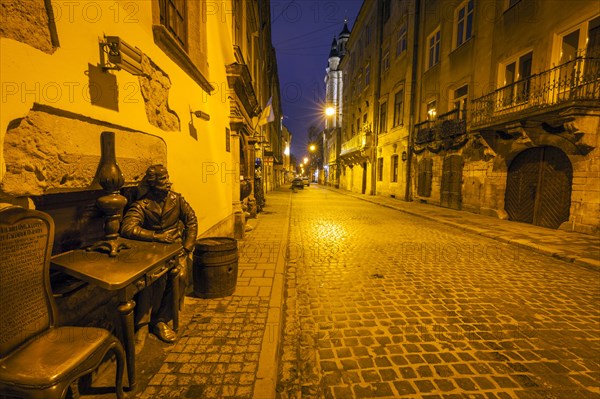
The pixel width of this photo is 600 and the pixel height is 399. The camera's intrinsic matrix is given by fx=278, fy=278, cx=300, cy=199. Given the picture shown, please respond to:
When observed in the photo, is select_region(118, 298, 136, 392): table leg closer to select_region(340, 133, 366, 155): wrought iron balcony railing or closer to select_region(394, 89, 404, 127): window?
select_region(394, 89, 404, 127): window

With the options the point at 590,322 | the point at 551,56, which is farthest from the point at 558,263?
the point at 551,56

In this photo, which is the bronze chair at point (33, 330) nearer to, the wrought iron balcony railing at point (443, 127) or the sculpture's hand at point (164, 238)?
the sculpture's hand at point (164, 238)

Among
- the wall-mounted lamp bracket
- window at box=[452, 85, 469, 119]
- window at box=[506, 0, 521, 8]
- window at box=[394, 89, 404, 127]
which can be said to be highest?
window at box=[506, 0, 521, 8]

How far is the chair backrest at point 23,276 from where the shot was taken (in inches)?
63.2

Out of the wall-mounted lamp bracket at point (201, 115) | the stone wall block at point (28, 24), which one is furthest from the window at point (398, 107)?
the stone wall block at point (28, 24)

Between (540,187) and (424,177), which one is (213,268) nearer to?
(540,187)

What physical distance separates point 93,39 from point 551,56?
13445mm

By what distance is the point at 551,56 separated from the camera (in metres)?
A: 9.80

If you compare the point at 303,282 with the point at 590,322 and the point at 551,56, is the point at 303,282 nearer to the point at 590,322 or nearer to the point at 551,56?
the point at 590,322

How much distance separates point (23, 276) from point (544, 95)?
45.5ft

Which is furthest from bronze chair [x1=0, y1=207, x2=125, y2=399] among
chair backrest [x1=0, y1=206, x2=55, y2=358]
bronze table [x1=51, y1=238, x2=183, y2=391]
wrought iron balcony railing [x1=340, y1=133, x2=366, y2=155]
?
wrought iron balcony railing [x1=340, y1=133, x2=366, y2=155]

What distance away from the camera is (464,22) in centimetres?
1455

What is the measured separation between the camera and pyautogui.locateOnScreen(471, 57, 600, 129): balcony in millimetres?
8438

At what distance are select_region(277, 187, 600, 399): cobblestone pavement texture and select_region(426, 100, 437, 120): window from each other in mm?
12125
